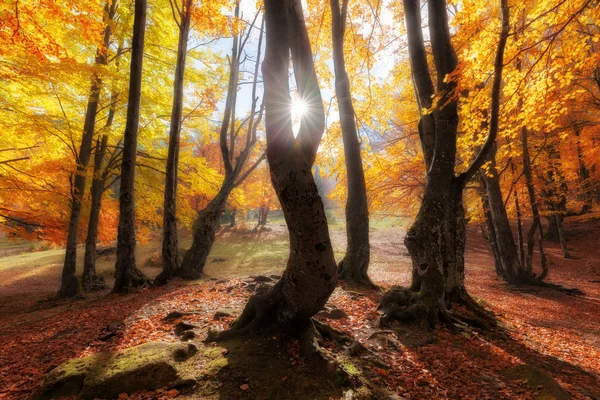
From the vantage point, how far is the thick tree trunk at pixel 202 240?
994cm

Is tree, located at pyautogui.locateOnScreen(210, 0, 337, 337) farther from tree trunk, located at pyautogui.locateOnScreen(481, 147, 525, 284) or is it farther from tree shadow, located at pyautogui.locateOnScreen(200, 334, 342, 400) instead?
tree trunk, located at pyautogui.locateOnScreen(481, 147, 525, 284)

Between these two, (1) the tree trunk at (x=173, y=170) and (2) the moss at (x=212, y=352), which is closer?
(2) the moss at (x=212, y=352)

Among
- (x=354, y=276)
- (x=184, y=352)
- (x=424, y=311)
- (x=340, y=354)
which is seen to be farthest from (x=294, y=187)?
(x=354, y=276)

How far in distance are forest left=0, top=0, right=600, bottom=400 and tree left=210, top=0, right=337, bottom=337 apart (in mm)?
24

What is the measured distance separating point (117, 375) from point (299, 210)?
103 inches

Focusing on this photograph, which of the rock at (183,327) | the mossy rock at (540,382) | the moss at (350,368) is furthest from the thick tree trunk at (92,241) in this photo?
the mossy rock at (540,382)

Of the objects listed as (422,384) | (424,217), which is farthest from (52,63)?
(422,384)

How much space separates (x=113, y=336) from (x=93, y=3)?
8.90 m

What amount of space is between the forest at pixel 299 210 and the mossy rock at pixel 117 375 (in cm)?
2

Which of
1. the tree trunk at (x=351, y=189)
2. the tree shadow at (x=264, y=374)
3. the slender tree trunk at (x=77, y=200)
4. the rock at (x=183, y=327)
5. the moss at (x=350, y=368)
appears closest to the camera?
the tree shadow at (x=264, y=374)

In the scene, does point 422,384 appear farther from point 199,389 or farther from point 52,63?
point 52,63

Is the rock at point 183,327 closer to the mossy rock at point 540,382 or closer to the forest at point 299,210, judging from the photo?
the forest at point 299,210

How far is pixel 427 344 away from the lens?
4535 mm

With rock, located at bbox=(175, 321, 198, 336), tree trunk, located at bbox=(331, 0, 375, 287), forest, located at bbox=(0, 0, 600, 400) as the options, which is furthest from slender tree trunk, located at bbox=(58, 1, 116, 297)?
rock, located at bbox=(175, 321, 198, 336)
